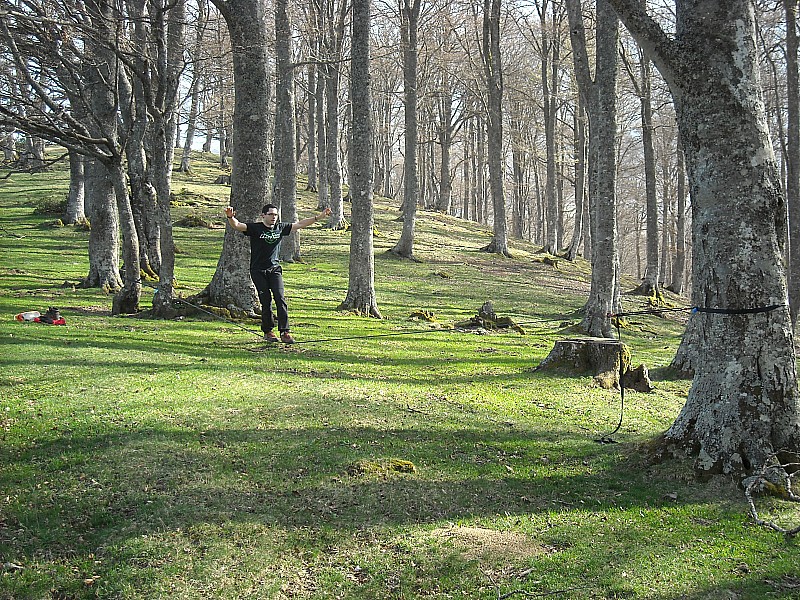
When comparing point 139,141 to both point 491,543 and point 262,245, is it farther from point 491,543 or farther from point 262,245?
point 491,543

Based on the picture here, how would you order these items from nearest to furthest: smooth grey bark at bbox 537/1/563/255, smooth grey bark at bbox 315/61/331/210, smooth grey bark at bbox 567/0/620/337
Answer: smooth grey bark at bbox 567/0/620/337
smooth grey bark at bbox 315/61/331/210
smooth grey bark at bbox 537/1/563/255

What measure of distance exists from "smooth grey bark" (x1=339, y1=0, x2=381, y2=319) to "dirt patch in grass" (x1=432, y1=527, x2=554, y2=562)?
10987 millimetres

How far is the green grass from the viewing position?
4746 millimetres

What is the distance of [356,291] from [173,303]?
4.42 m

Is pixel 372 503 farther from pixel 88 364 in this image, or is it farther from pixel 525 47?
pixel 525 47

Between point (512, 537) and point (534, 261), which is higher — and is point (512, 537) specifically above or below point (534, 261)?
below

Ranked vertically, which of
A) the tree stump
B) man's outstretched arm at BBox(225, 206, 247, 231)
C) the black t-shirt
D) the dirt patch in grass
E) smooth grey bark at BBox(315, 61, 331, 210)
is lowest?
the dirt patch in grass

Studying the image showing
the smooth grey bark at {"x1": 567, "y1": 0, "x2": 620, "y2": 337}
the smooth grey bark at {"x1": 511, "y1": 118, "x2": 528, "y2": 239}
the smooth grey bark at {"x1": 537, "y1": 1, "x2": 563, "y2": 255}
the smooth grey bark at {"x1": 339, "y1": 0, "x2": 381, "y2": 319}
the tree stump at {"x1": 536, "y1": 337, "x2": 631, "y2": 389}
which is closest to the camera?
the tree stump at {"x1": 536, "y1": 337, "x2": 631, "y2": 389}

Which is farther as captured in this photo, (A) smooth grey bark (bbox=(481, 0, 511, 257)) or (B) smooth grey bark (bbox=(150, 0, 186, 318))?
(A) smooth grey bark (bbox=(481, 0, 511, 257))

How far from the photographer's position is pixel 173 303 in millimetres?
13328

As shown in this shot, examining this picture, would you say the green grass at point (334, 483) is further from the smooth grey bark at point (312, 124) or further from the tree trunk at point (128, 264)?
the smooth grey bark at point (312, 124)

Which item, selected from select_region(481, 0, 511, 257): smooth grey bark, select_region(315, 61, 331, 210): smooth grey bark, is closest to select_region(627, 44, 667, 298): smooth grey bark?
select_region(481, 0, 511, 257): smooth grey bark

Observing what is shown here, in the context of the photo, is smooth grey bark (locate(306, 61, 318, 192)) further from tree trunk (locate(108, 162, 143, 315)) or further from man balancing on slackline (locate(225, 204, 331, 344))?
man balancing on slackline (locate(225, 204, 331, 344))

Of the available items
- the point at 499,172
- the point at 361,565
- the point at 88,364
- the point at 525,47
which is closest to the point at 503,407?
Answer: the point at 361,565
